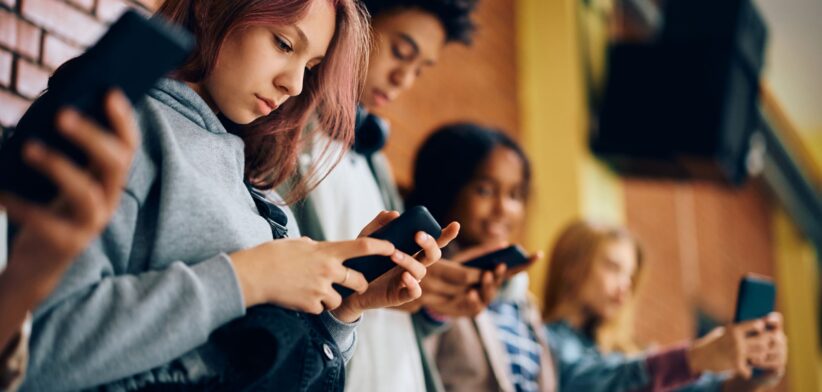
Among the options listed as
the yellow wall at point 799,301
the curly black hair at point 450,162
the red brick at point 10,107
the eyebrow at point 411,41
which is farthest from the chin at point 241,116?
the yellow wall at point 799,301

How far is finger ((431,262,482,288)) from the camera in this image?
163 centimetres

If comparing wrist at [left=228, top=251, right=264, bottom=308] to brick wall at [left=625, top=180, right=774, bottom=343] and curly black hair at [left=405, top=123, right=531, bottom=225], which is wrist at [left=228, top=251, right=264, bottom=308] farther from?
brick wall at [left=625, top=180, right=774, bottom=343]

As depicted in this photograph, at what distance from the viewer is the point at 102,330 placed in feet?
2.84

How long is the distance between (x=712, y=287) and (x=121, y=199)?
5.07 metres

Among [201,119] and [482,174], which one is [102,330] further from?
[482,174]

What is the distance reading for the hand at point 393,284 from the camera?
1.12 metres

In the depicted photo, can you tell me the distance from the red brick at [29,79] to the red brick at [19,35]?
2 centimetres

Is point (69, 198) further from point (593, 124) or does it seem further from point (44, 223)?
point (593, 124)

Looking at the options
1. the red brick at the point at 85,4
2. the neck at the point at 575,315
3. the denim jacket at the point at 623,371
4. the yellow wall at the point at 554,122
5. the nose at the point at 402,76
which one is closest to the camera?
the red brick at the point at 85,4

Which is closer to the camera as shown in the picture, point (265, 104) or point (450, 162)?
point (265, 104)

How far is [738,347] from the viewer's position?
1987 millimetres

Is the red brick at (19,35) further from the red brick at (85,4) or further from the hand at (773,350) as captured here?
the hand at (773,350)

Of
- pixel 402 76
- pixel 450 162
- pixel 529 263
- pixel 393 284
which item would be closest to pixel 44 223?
pixel 393 284

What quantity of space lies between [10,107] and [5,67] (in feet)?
0.23
